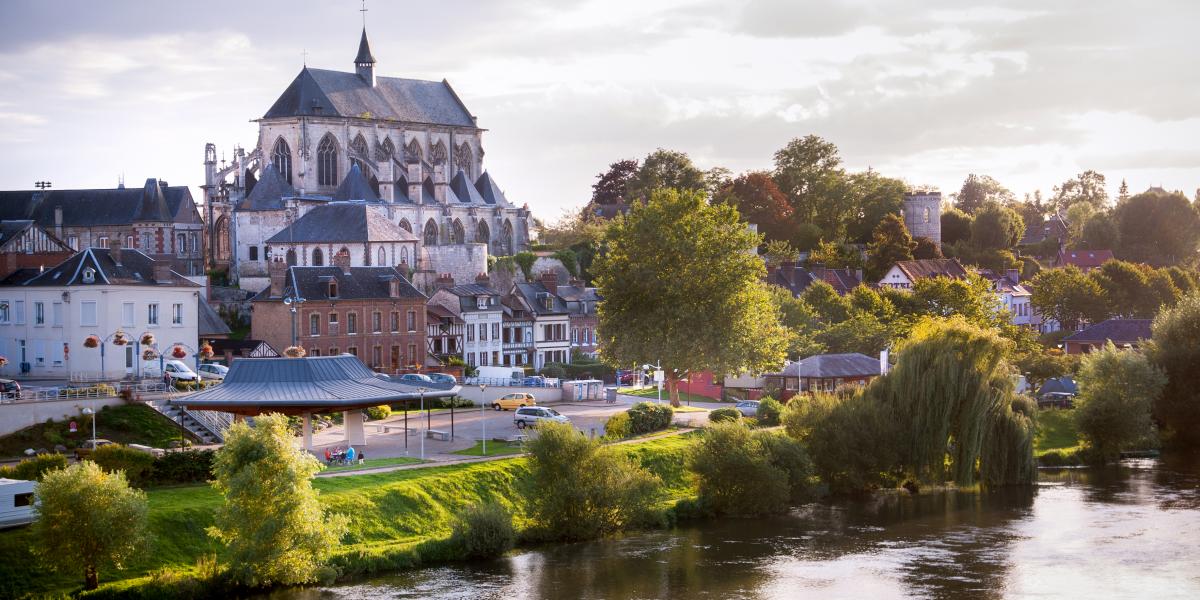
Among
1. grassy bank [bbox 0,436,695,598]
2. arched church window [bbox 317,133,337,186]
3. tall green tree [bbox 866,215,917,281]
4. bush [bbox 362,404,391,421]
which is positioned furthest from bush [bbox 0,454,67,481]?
tall green tree [bbox 866,215,917,281]

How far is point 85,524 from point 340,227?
5151 centimetres

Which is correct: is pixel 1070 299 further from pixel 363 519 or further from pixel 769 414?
pixel 363 519

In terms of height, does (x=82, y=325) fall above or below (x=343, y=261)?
below

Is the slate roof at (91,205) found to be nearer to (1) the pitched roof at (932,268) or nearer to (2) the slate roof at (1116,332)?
(1) the pitched roof at (932,268)

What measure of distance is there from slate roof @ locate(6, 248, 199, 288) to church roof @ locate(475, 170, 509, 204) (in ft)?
150

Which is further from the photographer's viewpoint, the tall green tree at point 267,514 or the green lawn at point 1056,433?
the green lawn at point 1056,433

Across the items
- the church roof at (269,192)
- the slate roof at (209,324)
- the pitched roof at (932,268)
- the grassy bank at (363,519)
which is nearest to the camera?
the grassy bank at (363,519)

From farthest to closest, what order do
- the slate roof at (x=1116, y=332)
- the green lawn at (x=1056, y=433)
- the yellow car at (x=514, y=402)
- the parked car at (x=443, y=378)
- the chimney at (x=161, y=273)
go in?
the slate roof at (x=1116, y=332) < the parked car at (x=443, y=378) < the yellow car at (x=514, y=402) < the green lawn at (x=1056, y=433) < the chimney at (x=161, y=273)

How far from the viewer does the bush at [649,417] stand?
57031 millimetres

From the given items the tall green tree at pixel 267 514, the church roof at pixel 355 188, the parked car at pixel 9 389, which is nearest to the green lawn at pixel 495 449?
the tall green tree at pixel 267 514

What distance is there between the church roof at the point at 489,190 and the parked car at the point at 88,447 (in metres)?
61.3

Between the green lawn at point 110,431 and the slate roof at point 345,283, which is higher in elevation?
the slate roof at point 345,283

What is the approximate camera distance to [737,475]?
4831 cm

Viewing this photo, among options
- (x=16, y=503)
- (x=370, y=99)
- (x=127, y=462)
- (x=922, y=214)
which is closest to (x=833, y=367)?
(x=127, y=462)
